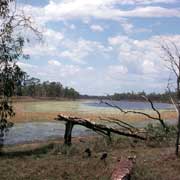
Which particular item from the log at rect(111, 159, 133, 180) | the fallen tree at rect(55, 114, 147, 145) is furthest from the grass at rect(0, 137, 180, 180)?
the fallen tree at rect(55, 114, 147, 145)

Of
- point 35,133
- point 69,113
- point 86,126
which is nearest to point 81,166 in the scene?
point 86,126

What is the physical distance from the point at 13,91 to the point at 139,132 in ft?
18.9

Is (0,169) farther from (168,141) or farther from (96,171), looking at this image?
(168,141)

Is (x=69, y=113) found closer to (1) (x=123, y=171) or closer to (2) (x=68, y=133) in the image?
(2) (x=68, y=133)

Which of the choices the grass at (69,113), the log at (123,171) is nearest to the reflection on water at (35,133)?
the grass at (69,113)

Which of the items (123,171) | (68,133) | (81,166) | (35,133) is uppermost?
(68,133)

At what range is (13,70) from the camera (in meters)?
20.1

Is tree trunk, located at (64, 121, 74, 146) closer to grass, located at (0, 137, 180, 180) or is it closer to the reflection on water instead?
grass, located at (0, 137, 180, 180)

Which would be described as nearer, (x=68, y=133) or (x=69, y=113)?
(x=68, y=133)

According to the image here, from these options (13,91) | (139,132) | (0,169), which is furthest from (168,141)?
(0,169)

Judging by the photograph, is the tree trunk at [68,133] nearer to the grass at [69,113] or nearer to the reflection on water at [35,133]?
the reflection on water at [35,133]

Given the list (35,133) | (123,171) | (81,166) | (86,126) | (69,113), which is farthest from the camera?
(69,113)

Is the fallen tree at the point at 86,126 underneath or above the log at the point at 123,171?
above

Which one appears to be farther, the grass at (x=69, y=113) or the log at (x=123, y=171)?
the grass at (x=69, y=113)
